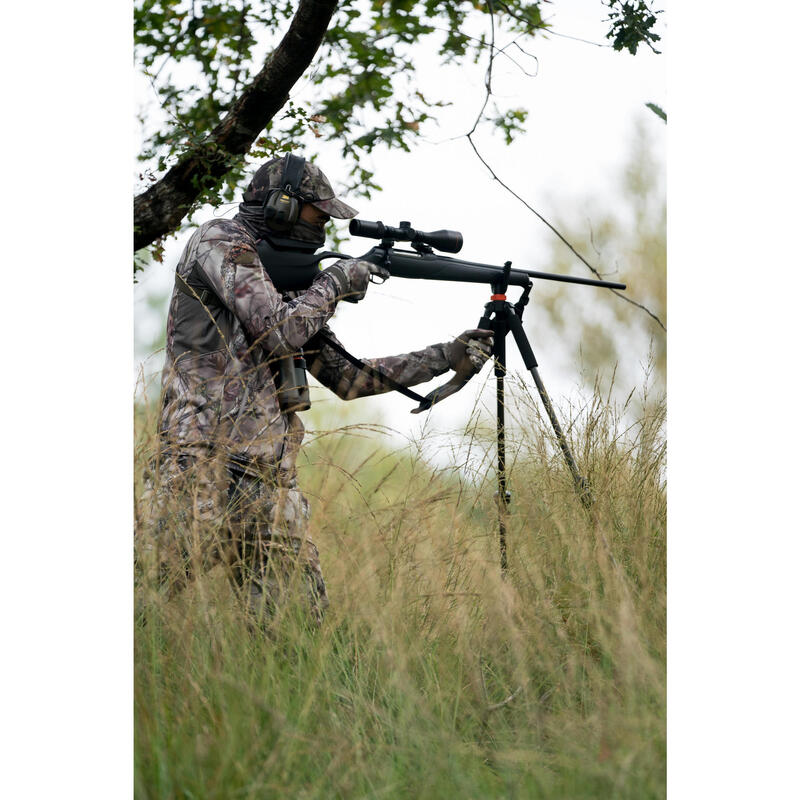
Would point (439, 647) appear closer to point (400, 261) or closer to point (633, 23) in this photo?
point (400, 261)

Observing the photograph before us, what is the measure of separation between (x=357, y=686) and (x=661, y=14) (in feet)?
7.67

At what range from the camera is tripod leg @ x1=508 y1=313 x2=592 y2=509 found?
2939 mm

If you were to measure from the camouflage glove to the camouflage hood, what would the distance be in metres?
0.16

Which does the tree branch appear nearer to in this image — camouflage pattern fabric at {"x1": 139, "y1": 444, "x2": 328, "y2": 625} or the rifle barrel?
the rifle barrel

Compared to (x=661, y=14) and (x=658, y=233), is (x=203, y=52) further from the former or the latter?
(x=658, y=233)

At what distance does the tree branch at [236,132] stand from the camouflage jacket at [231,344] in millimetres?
824

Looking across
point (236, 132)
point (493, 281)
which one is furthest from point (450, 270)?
point (236, 132)

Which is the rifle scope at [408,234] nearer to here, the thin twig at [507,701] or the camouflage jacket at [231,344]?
the camouflage jacket at [231,344]

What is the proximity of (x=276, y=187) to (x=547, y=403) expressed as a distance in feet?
3.73

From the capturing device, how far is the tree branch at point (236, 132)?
331 centimetres

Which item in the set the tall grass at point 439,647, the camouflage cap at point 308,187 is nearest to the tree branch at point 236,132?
the camouflage cap at point 308,187

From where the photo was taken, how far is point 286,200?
2.87m

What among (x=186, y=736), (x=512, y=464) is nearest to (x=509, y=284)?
(x=512, y=464)
